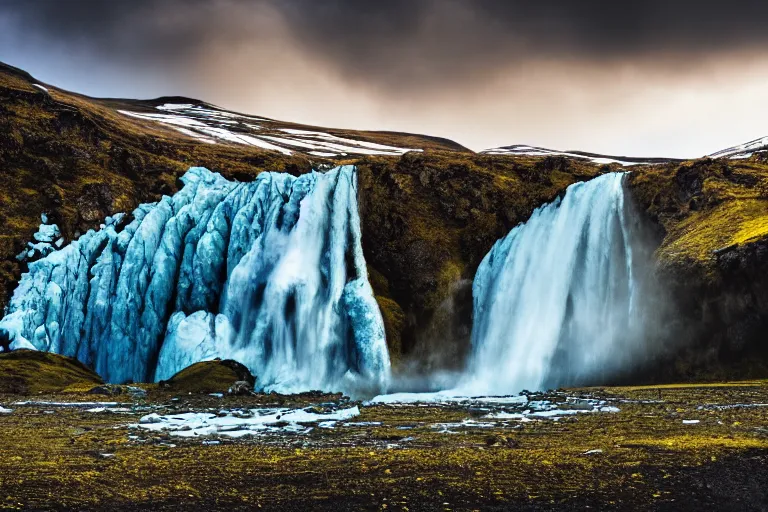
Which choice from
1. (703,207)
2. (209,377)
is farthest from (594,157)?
(209,377)

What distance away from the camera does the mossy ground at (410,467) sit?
1223 centimetres

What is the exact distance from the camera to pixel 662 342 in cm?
4572

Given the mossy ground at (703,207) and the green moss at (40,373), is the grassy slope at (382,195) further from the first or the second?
the green moss at (40,373)

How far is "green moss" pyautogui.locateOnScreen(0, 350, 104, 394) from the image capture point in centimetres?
4075

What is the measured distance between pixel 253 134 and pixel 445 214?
9479cm

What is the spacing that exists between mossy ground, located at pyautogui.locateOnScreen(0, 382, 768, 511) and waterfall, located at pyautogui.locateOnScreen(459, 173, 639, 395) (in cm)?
2505

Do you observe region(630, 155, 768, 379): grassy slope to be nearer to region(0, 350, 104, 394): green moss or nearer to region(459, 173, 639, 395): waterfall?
region(459, 173, 639, 395): waterfall

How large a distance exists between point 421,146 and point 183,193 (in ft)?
329

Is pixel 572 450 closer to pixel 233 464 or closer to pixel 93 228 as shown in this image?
pixel 233 464

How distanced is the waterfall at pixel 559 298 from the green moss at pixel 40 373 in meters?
27.7

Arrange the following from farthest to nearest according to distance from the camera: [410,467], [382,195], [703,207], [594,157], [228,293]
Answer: [594,157], [382,195], [228,293], [703,207], [410,467]

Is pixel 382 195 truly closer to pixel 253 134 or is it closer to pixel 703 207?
pixel 703 207

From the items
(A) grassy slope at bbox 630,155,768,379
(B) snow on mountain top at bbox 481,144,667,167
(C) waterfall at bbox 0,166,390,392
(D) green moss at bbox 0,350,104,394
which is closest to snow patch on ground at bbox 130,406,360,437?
(D) green moss at bbox 0,350,104,394

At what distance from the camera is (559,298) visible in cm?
5234
